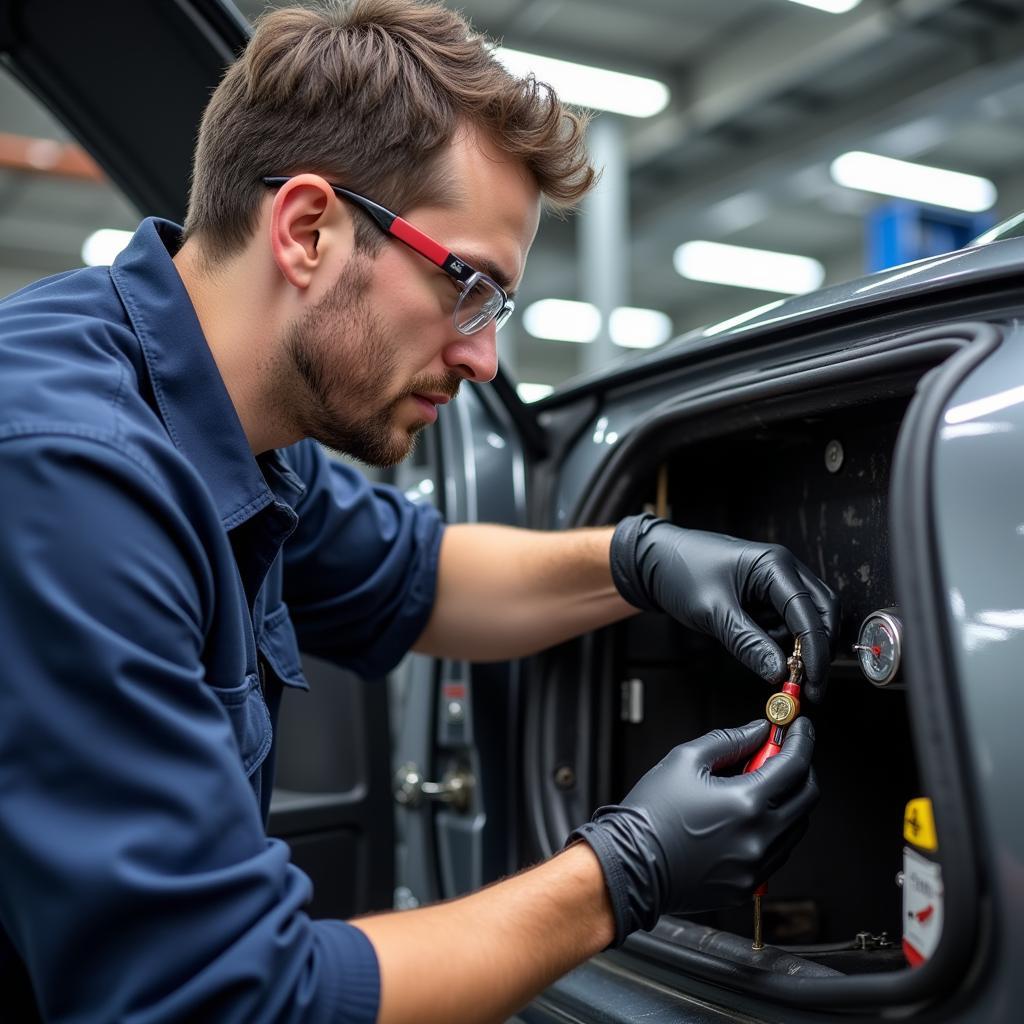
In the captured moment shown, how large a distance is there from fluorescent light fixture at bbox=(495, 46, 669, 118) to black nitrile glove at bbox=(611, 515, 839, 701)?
4901 mm

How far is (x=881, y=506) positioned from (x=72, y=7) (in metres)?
1.21

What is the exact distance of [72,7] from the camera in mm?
1449

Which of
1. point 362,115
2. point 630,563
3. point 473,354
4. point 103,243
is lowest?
point 630,563

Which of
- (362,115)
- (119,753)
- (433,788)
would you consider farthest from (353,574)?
(119,753)

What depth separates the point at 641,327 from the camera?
1195 cm

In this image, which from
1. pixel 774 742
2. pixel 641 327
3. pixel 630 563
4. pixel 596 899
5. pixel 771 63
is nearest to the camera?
pixel 596 899

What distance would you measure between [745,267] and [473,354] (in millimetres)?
9408

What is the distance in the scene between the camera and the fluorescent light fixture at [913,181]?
7242 millimetres

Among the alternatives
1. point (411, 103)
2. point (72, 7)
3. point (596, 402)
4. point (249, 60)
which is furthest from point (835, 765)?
point (72, 7)

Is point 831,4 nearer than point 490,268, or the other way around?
point 490,268

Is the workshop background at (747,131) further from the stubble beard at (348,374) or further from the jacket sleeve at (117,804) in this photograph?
the jacket sleeve at (117,804)

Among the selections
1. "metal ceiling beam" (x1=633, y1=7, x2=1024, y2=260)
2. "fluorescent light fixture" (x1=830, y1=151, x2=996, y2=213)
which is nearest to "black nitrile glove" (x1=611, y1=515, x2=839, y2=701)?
"metal ceiling beam" (x1=633, y1=7, x2=1024, y2=260)

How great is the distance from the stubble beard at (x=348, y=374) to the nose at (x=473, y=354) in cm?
2

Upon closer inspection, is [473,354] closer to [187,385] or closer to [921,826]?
[187,385]
